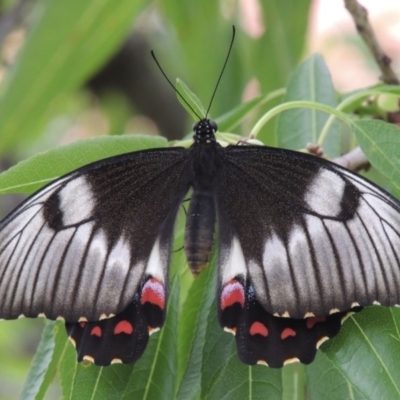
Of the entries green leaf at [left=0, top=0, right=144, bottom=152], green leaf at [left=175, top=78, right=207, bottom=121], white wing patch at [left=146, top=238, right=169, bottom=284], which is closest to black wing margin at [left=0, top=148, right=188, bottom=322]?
white wing patch at [left=146, top=238, right=169, bottom=284]

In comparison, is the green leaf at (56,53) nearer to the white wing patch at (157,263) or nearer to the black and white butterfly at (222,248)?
the black and white butterfly at (222,248)

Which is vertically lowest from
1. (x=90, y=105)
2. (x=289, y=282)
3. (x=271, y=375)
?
(x=271, y=375)

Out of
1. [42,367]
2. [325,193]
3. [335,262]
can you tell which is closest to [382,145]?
[325,193]

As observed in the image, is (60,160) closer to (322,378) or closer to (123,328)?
(123,328)

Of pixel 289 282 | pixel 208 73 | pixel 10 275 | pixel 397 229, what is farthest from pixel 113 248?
pixel 208 73

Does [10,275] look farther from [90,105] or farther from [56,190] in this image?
[90,105]

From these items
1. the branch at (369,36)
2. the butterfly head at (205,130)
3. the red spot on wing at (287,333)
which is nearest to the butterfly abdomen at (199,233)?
the butterfly head at (205,130)

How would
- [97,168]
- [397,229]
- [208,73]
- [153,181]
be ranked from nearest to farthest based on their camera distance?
[397,229], [97,168], [153,181], [208,73]
